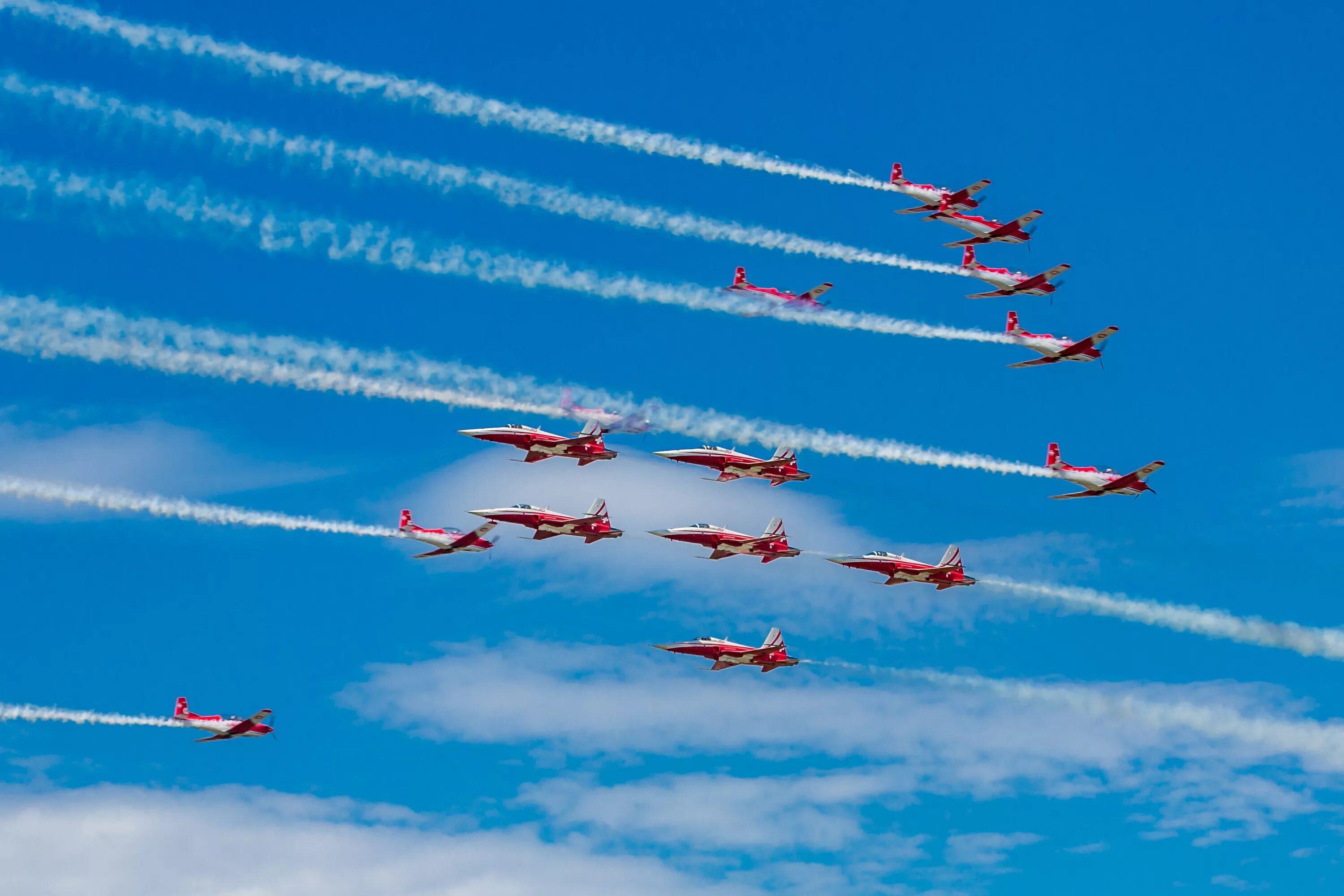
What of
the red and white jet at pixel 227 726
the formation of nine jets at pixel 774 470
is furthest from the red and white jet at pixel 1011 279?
the red and white jet at pixel 227 726

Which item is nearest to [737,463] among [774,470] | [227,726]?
[774,470]

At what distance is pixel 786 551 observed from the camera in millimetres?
90125

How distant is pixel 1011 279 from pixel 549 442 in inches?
1145

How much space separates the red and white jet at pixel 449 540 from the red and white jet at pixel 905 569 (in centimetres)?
1923

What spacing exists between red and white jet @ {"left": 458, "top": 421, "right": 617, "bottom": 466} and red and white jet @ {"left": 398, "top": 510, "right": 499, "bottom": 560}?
40.8ft

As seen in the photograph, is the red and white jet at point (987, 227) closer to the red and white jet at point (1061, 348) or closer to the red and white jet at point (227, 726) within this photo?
the red and white jet at point (1061, 348)

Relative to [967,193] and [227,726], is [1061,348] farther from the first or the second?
[227,726]

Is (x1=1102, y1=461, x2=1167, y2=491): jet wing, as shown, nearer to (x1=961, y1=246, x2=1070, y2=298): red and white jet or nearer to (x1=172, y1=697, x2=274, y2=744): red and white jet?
(x1=961, y1=246, x2=1070, y2=298): red and white jet

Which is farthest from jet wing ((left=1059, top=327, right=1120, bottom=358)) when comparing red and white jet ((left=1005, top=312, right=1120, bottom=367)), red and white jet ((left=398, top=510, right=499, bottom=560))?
red and white jet ((left=398, top=510, right=499, bottom=560))

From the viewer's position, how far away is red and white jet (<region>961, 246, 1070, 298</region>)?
303 ft

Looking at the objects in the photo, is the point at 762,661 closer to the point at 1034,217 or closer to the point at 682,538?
the point at 682,538

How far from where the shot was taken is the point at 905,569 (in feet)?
293

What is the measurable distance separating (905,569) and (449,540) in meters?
25.1

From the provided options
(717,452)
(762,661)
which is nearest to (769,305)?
(717,452)
